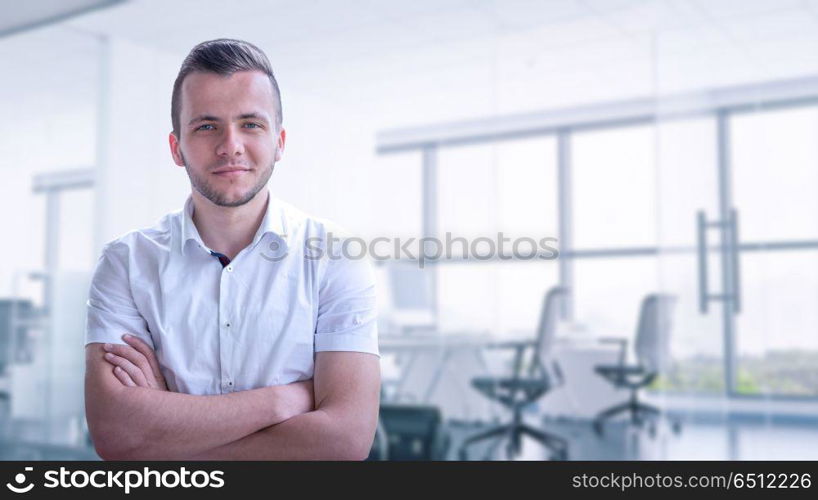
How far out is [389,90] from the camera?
17.2ft

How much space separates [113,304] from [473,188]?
12.2ft

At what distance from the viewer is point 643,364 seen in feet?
17.7

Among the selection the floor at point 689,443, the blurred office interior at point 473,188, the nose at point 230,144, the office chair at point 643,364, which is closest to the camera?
the nose at point 230,144

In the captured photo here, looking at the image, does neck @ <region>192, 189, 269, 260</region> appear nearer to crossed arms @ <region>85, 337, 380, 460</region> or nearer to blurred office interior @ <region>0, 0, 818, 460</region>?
crossed arms @ <region>85, 337, 380, 460</region>

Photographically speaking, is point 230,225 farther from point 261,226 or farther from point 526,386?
point 526,386

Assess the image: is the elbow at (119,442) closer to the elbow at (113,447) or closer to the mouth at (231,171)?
the elbow at (113,447)

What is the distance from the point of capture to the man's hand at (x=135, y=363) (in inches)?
47.4

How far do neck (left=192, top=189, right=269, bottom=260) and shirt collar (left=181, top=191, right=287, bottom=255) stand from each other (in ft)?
0.04

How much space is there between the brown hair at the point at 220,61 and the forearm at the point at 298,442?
0.49 meters

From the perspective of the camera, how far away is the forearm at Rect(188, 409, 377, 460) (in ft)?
3.88

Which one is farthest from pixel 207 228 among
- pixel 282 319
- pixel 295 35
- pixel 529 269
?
pixel 529 269
